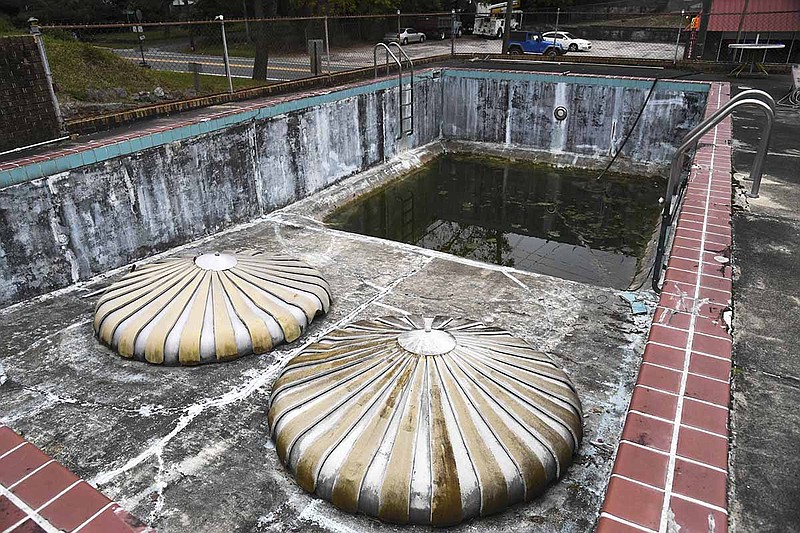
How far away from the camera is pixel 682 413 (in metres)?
2.71

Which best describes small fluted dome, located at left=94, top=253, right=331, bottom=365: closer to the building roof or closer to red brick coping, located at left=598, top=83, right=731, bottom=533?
red brick coping, located at left=598, top=83, right=731, bottom=533

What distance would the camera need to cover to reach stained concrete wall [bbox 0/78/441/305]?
21.4 feet

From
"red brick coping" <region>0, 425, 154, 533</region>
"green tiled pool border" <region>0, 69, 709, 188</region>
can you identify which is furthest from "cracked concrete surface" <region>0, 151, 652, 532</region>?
"green tiled pool border" <region>0, 69, 709, 188</region>

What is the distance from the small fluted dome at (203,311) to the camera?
17.5 ft

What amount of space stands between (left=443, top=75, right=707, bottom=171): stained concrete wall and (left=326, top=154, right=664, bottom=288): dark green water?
0.82m

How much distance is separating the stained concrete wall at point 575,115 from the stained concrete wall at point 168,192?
11.8 feet

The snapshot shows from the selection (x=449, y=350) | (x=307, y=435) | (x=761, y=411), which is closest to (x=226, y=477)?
(x=307, y=435)

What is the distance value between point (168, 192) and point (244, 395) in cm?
427

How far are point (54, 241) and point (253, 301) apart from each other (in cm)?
306

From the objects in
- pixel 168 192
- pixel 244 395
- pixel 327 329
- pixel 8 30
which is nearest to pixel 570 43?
pixel 8 30

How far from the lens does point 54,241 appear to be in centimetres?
676

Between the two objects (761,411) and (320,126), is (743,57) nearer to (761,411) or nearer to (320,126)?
(320,126)

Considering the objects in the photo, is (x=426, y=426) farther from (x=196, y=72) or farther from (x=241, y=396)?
(x=196, y=72)

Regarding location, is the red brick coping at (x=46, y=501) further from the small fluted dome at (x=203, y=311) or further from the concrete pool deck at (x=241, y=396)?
the small fluted dome at (x=203, y=311)
